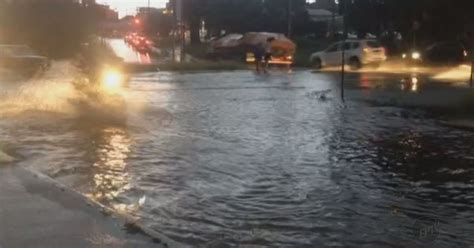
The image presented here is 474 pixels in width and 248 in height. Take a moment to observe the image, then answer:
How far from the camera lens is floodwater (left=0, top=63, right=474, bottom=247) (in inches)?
316

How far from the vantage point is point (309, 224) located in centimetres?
814

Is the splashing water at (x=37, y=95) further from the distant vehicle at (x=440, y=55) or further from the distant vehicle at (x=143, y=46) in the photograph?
the distant vehicle at (x=143, y=46)

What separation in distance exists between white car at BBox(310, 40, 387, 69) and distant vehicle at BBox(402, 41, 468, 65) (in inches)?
186

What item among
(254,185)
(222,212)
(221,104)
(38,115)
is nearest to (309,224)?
(222,212)

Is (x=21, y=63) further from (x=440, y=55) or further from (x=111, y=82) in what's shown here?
(x=440, y=55)

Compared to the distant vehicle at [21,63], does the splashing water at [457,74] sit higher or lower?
lower

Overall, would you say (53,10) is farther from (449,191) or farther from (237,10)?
(449,191)

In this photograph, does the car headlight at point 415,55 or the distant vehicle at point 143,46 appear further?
the distant vehicle at point 143,46

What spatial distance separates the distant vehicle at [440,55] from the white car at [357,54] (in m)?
4.72

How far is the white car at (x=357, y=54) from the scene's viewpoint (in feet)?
139

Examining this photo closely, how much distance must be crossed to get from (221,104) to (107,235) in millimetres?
15052

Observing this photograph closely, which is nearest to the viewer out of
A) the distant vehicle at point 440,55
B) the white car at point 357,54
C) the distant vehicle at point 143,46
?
the white car at point 357,54

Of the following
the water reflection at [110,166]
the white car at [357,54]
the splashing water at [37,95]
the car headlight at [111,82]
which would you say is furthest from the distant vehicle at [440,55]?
the water reflection at [110,166]

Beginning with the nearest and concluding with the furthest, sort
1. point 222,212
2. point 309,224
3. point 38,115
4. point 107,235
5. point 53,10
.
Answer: point 107,235, point 309,224, point 222,212, point 38,115, point 53,10
